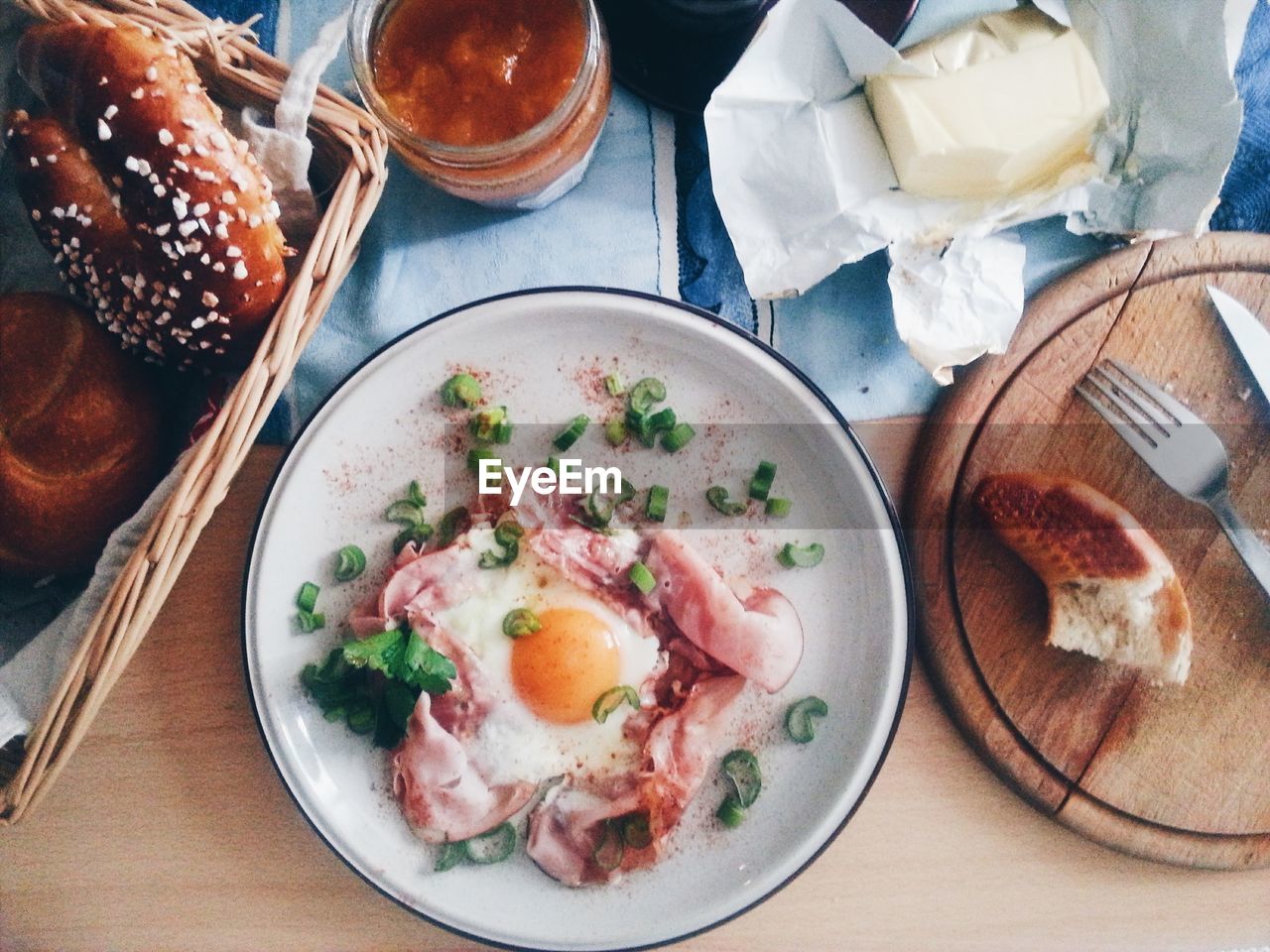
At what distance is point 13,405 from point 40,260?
24 centimetres

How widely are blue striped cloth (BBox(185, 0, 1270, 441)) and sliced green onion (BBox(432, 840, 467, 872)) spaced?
614mm

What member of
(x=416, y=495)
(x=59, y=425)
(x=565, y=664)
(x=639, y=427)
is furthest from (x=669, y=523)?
(x=59, y=425)

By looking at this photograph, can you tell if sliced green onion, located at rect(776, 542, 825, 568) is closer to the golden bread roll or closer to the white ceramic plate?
the white ceramic plate

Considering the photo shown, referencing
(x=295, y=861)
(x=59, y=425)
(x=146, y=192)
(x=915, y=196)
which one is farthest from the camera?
(x=295, y=861)

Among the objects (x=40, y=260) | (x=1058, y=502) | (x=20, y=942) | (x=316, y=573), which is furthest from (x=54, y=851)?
(x=1058, y=502)

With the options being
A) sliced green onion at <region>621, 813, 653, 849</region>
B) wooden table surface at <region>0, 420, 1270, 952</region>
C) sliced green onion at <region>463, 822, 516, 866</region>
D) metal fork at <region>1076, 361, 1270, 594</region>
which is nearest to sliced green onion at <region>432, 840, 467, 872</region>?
sliced green onion at <region>463, 822, 516, 866</region>

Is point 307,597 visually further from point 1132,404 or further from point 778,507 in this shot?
point 1132,404

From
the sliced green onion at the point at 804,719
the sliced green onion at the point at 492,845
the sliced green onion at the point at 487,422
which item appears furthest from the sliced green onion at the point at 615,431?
the sliced green onion at the point at 492,845

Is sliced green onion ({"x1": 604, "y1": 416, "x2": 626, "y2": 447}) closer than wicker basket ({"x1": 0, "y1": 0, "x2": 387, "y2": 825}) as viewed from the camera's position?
No

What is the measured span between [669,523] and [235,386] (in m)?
0.59

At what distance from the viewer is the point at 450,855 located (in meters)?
1.26

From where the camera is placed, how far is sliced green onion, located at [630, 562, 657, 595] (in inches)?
48.8

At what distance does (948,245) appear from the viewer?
1207 mm

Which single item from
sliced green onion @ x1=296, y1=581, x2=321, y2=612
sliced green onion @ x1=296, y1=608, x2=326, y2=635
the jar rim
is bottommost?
sliced green onion @ x1=296, y1=608, x2=326, y2=635
